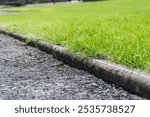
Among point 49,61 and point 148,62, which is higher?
point 148,62

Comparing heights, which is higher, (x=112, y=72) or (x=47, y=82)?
(x=112, y=72)

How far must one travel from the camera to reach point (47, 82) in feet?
18.6

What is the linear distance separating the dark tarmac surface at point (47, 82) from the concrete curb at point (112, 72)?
2.9 inches

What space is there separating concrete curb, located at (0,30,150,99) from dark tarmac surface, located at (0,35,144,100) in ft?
0.24

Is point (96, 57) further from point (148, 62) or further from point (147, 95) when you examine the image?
point (147, 95)

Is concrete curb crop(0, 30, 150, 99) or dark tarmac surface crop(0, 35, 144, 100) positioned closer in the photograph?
concrete curb crop(0, 30, 150, 99)

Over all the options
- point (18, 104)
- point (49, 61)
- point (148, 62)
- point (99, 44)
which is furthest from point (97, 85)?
point (49, 61)

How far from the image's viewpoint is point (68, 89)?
17.2 ft

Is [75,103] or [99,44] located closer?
[75,103]

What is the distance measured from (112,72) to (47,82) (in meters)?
0.86

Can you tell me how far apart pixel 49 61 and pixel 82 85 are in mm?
2029

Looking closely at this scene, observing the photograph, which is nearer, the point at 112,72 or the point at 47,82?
the point at 112,72

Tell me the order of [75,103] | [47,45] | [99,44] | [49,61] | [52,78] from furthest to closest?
[47,45] → [49,61] → [99,44] → [52,78] → [75,103]

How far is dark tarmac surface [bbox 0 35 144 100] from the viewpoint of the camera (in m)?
4.94
